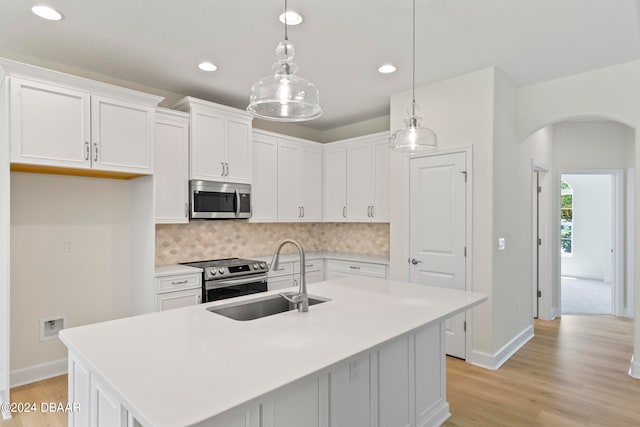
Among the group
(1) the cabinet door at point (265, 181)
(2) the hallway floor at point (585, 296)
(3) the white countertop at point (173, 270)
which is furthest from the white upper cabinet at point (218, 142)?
(2) the hallway floor at point (585, 296)

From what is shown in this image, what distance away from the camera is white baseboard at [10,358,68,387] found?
3070mm

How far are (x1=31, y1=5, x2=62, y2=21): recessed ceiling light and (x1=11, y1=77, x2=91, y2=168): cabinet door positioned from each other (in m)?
0.53

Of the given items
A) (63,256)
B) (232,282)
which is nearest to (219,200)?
(232,282)

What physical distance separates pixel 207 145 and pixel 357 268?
237 cm

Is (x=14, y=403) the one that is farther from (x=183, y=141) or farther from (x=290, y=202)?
(x=290, y=202)

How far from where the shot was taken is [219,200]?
3938 mm

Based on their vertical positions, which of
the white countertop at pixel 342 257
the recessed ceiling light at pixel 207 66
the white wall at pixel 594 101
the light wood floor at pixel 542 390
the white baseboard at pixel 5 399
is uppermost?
the recessed ceiling light at pixel 207 66

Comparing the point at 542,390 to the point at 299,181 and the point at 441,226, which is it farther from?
the point at 299,181

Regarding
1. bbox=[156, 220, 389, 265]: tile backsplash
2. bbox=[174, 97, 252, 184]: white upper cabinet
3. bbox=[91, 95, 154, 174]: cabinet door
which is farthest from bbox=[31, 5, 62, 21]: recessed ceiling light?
bbox=[156, 220, 389, 265]: tile backsplash

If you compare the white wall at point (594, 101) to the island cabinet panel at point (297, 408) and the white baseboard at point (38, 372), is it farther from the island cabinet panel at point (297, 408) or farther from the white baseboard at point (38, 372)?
the white baseboard at point (38, 372)

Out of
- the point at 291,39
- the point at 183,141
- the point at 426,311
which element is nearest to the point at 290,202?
the point at 183,141

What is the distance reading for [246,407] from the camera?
3.42 feet

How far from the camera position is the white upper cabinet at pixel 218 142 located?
3.76 m

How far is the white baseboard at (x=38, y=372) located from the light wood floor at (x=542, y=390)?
0.22 ft
